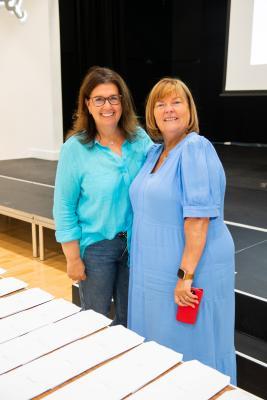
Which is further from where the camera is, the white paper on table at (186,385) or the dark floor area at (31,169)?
the dark floor area at (31,169)

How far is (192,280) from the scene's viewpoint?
52.4 inches

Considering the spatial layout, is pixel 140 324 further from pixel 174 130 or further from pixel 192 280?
pixel 174 130

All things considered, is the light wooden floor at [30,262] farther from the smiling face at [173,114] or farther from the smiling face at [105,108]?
the smiling face at [173,114]

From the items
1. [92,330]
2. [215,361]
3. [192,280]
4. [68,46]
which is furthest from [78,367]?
[68,46]

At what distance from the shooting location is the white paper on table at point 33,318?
96 cm

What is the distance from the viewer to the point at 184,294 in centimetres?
133

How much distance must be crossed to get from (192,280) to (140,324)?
0.28 meters

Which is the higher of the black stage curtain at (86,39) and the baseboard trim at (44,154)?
the black stage curtain at (86,39)

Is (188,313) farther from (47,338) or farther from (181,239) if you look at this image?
(47,338)

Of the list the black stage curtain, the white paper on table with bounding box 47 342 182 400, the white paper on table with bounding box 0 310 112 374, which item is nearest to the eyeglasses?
the white paper on table with bounding box 0 310 112 374

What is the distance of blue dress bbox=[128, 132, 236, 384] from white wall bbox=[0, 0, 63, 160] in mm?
5230

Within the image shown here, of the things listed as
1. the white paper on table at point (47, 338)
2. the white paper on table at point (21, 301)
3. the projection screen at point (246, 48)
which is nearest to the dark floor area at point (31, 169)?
the projection screen at point (246, 48)

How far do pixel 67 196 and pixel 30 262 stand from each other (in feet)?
7.28

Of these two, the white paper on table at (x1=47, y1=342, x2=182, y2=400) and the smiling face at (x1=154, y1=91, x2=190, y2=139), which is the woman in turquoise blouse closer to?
the smiling face at (x1=154, y1=91, x2=190, y2=139)
